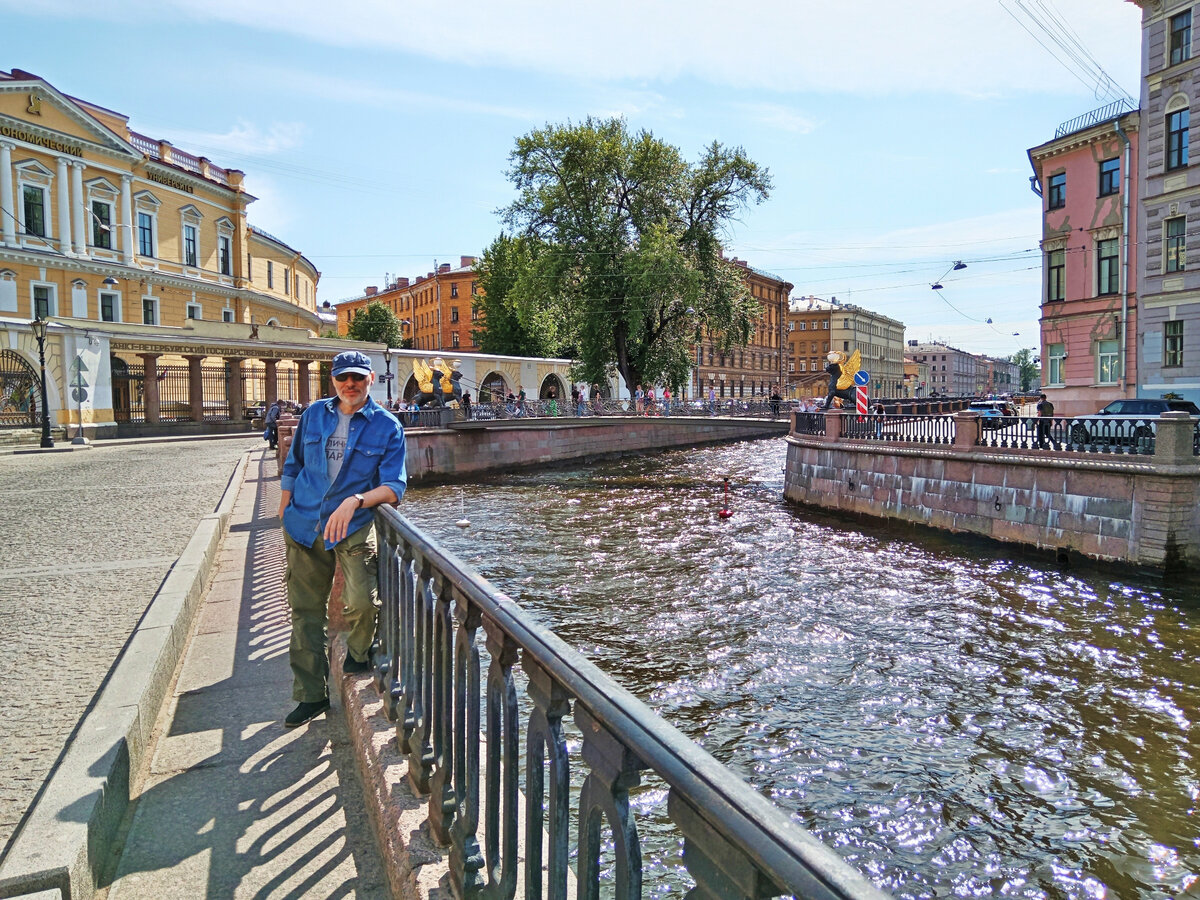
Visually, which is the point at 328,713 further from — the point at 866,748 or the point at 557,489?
the point at 557,489

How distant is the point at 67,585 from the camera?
6102 millimetres

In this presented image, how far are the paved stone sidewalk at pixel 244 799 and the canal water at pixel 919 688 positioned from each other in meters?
1.97

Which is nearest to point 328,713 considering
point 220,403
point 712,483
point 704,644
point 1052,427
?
point 704,644

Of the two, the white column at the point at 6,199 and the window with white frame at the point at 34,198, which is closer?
the white column at the point at 6,199

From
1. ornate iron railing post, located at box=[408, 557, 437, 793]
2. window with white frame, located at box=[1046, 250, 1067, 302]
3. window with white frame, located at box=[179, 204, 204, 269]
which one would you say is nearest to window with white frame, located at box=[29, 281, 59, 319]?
window with white frame, located at box=[179, 204, 204, 269]

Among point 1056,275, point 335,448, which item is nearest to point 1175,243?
point 1056,275

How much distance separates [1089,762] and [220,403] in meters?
39.4

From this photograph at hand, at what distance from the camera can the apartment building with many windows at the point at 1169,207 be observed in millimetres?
25156

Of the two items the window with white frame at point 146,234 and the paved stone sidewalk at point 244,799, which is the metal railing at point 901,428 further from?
the window with white frame at point 146,234

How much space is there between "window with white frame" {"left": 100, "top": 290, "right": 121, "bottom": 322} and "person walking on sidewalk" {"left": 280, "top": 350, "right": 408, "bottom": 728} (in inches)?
1608

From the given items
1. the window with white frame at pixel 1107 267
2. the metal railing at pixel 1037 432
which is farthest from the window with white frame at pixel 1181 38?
the metal railing at pixel 1037 432

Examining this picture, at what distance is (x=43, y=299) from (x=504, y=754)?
42493 mm

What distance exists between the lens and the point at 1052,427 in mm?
14867

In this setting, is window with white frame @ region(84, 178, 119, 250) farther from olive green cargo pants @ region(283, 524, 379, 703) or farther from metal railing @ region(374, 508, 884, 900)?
metal railing @ region(374, 508, 884, 900)
